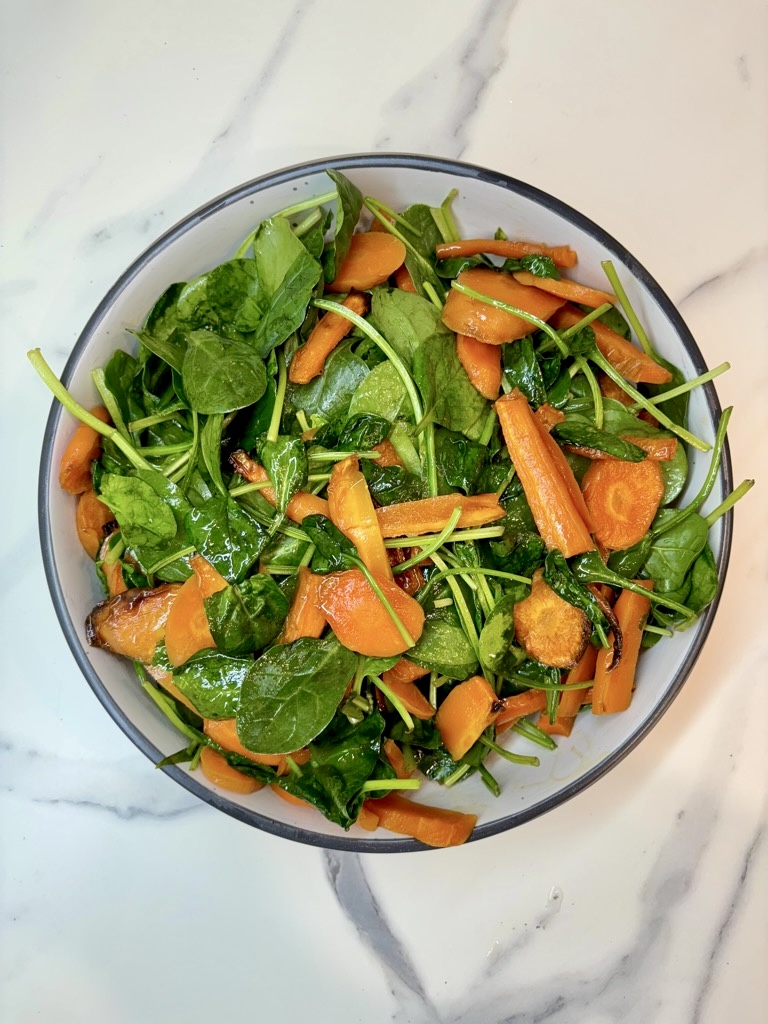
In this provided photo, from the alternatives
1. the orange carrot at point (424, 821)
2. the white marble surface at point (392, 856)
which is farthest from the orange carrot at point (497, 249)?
the orange carrot at point (424, 821)

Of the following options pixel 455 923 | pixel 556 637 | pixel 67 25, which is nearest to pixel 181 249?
pixel 67 25

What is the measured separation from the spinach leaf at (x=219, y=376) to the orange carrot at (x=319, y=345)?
0.06m

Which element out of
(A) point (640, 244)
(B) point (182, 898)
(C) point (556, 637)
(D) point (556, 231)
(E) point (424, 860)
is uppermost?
(D) point (556, 231)

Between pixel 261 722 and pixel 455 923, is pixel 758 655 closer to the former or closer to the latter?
pixel 455 923

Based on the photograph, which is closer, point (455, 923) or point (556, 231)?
point (556, 231)

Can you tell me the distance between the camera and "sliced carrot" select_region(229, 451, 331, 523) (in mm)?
1077

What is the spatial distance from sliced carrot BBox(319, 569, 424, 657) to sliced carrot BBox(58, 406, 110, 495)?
0.38 metres

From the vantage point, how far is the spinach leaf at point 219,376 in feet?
3.41

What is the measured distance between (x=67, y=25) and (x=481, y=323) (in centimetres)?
92

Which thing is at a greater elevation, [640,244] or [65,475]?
[65,475]

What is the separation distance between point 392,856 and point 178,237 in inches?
41.6

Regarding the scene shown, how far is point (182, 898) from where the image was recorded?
53.9 inches

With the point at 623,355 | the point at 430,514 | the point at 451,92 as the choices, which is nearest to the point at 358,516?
the point at 430,514

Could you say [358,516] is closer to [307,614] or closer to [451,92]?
[307,614]
